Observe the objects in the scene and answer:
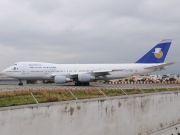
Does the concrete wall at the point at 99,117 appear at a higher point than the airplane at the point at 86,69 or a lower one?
lower

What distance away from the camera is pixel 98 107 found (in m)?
13.0

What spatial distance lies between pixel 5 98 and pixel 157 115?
9073 millimetres

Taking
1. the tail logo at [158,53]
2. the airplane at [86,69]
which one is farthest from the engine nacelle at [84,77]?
the tail logo at [158,53]

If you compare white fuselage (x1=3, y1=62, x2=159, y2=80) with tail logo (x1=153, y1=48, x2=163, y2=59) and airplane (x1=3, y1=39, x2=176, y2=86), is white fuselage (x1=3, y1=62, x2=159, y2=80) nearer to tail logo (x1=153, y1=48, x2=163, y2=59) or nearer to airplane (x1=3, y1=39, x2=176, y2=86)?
airplane (x1=3, y1=39, x2=176, y2=86)

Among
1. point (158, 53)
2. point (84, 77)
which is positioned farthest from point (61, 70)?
point (158, 53)

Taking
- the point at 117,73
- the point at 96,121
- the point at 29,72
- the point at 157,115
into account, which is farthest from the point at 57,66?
the point at 96,121

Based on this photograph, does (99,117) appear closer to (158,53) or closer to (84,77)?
(84,77)

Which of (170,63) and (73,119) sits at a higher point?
(170,63)

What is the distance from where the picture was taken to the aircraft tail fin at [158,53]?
4384cm

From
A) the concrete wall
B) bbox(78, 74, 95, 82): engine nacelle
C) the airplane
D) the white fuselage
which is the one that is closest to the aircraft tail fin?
the airplane

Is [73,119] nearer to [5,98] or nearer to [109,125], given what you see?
[109,125]

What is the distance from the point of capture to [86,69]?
41.2m

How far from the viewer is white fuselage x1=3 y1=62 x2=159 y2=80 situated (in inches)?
1549

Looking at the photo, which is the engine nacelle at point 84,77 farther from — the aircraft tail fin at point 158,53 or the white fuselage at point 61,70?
the aircraft tail fin at point 158,53
